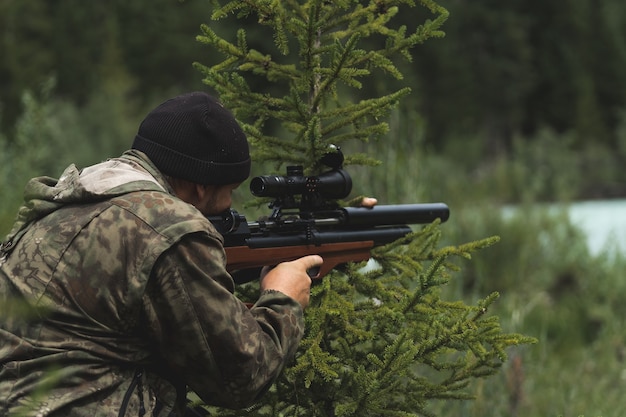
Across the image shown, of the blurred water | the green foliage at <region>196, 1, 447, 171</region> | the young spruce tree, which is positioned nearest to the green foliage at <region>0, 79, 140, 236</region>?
the green foliage at <region>196, 1, 447, 171</region>

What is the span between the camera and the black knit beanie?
9.50 ft

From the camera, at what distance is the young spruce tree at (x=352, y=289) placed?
10.7 feet

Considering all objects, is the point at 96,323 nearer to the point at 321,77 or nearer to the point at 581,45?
the point at 321,77

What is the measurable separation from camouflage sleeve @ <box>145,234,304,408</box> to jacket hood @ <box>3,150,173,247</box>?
0.87ft

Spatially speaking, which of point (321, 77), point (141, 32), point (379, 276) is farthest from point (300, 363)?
point (141, 32)

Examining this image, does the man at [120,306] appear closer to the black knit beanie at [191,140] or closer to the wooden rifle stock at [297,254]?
the black knit beanie at [191,140]

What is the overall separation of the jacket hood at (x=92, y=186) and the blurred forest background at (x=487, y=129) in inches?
43.6

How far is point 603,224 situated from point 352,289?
18.7 m

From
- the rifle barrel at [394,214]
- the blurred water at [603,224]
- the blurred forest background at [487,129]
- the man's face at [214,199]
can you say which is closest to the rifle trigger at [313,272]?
the rifle barrel at [394,214]

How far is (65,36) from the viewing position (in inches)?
1473

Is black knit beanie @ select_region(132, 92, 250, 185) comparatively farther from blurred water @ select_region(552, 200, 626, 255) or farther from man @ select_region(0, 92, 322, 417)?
blurred water @ select_region(552, 200, 626, 255)

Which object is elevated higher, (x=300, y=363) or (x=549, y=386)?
(x=300, y=363)

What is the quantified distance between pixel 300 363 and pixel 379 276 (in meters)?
0.65

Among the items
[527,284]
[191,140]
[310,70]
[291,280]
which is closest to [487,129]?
[527,284]
